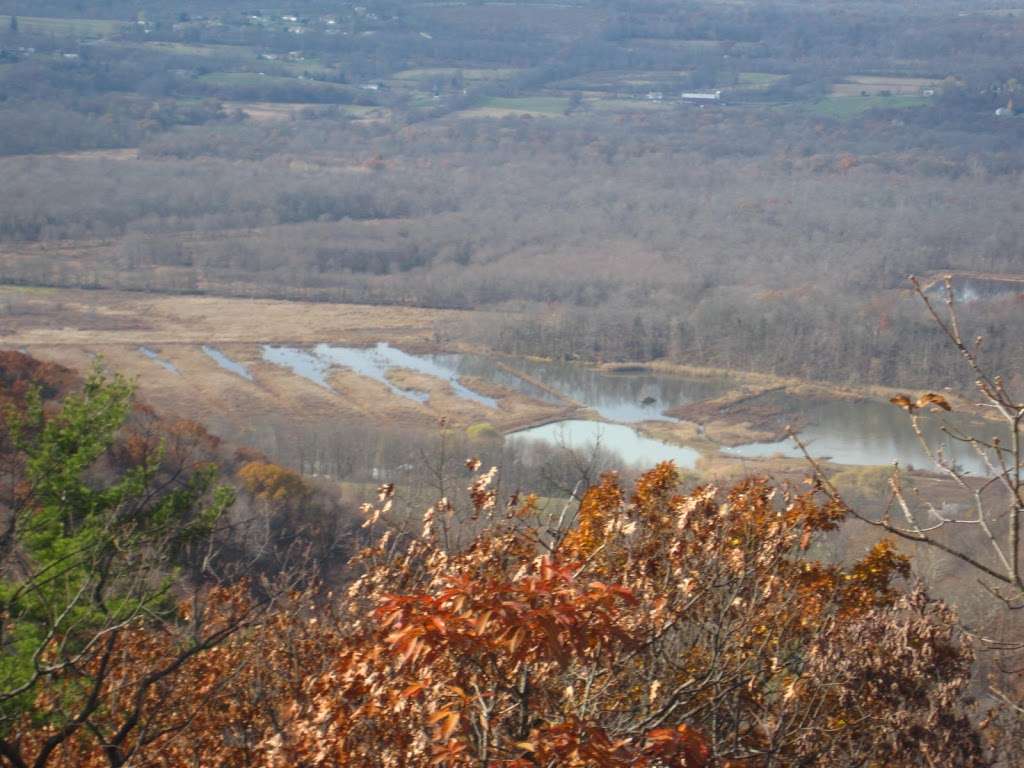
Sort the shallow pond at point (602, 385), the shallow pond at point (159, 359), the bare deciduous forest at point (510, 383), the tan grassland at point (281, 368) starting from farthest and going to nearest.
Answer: the shallow pond at point (159, 359) < the shallow pond at point (602, 385) < the tan grassland at point (281, 368) < the bare deciduous forest at point (510, 383)

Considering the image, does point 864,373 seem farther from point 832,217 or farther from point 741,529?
point 741,529

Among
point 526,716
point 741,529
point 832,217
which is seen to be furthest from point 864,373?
point 526,716

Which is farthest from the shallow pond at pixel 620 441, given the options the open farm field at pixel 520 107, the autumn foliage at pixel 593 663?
the open farm field at pixel 520 107

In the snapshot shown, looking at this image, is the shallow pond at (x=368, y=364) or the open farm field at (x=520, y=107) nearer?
the shallow pond at (x=368, y=364)

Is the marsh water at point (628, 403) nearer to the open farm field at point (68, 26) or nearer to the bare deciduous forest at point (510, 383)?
the bare deciduous forest at point (510, 383)

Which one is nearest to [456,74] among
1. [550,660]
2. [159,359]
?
[159,359]

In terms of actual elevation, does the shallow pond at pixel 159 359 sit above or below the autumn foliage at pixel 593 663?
below
